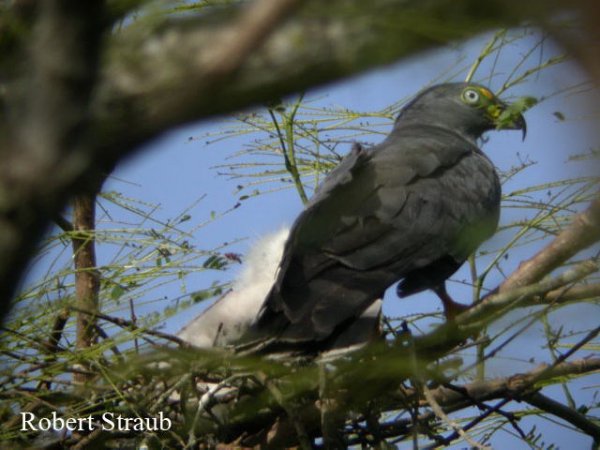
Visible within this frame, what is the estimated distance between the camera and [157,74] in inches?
54.1

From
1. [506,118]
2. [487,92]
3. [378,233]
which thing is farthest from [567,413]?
[487,92]

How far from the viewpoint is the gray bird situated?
4.16 meters

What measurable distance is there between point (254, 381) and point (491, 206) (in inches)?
72.5

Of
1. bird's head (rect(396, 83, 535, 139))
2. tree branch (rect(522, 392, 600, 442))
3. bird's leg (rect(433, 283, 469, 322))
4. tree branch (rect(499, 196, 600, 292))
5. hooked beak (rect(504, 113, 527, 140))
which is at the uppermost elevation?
bird's head (rect(396, 83, 535, 139))

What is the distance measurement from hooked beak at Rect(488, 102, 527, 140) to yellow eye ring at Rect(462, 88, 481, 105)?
12 cm

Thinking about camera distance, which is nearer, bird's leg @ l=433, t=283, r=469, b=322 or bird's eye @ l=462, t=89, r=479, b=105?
bird's leg @ l=433, t=283, r=469, b=322

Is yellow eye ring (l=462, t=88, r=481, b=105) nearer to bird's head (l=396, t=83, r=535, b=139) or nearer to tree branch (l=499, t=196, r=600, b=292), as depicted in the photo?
bird's head (l=396, t=83, r=535, b=139)

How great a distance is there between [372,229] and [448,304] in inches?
30.1

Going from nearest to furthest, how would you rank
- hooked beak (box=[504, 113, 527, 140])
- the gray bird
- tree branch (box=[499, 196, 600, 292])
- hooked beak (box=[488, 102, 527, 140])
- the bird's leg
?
tree branch (box=[499, 196, 600, 292])
the gray bird
the bird's leg
hooked beak (box=[488, 102, 527, 140])
hooked beak (box=[504, 113, 527, 140])

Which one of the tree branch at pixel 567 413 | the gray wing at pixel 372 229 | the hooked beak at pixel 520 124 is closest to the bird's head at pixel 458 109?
the hooked beak at pixel 520 124

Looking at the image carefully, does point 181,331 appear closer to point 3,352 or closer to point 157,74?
point 3,352

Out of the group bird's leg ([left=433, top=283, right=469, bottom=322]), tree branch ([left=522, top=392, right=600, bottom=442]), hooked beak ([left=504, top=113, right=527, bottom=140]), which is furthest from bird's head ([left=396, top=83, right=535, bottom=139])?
tree branch ([left=522, top=392, right=600, bottom=442])

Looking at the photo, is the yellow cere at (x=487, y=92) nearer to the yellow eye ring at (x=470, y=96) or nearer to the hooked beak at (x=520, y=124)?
the yellow eye ring at (x=470, y=96)

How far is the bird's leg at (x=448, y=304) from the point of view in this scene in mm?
4949
